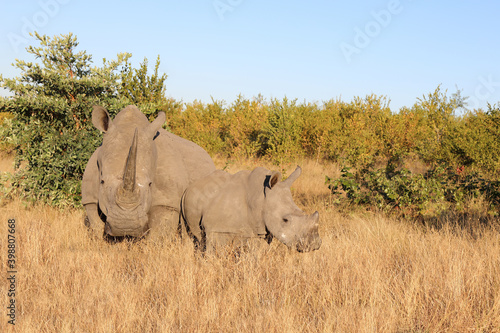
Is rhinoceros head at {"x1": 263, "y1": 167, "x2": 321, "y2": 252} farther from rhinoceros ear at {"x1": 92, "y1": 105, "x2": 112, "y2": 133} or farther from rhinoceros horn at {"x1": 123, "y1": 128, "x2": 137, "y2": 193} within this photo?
rhinoceros ear at {"x1": 92, "y1": 105, "x2": 112, "y2": 133}

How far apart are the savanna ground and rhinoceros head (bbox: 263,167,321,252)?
0.80 ft

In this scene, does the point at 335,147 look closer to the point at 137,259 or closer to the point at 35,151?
the point at 35,151

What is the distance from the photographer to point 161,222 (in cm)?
523

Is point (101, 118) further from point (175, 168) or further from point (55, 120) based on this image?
point (55, 120)

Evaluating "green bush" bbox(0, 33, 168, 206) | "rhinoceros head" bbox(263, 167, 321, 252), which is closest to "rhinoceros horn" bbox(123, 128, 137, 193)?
"rhinoceros head" bbox(263, 167, 321, 252)

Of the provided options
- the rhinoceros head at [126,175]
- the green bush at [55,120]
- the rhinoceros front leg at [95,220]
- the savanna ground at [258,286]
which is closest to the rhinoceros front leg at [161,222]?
the savanna ground at [258,286]

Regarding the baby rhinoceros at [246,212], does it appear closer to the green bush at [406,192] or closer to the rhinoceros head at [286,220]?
the rhinoceros head at [286,220]

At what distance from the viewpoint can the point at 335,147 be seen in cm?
1895

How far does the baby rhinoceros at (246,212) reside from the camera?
456 cm

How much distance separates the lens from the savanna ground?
132 inches

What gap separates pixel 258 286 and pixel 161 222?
69.7 inches

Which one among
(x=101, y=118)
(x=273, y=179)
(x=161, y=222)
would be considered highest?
(x=101, y=118)

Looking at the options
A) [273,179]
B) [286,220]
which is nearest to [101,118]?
[273,179]

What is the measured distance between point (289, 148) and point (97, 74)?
1027 centimetres
